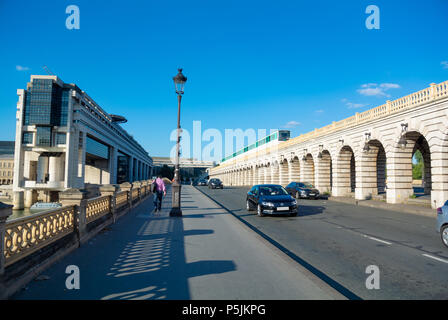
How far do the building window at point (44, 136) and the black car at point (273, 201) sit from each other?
195 ft

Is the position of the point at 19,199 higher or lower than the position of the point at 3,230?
lower

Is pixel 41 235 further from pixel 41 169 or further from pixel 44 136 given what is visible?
pixel 41 169

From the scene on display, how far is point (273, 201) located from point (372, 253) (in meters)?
6.08

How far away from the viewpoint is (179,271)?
16.1 feet

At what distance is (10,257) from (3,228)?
1.79ft

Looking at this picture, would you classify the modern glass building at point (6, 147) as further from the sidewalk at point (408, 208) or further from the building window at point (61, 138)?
the sidewalk at point (408, 208)

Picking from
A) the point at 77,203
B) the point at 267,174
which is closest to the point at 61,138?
the point at 267,174

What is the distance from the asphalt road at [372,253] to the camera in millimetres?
4386

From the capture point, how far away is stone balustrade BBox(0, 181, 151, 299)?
379 centimetres

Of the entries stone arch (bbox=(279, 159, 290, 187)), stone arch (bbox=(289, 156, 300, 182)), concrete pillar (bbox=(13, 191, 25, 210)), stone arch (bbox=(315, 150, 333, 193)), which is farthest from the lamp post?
concrete pillar (bbox=(13, 191, 25, 210))

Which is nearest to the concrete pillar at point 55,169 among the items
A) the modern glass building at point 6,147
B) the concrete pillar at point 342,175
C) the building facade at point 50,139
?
the building facade at point 50,139
